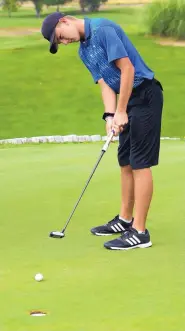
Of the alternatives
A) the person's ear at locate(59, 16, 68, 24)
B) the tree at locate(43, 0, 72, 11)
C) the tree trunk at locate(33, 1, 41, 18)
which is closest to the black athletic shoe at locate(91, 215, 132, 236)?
the person's ear at locate(59, 16, 68, 24)

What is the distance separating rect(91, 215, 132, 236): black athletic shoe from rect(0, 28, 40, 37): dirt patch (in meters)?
23.3

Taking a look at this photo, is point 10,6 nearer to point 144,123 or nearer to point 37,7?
point 37,7

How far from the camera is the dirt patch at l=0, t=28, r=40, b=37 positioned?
2972cm

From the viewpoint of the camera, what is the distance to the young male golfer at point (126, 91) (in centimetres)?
600

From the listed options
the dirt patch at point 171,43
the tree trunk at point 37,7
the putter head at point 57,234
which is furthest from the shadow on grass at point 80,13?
the putter head at point 57,234

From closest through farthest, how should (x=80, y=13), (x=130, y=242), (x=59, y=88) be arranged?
1. (x=130, y=242)
2. (x=59, y=88)
3. (x=80, y=13)

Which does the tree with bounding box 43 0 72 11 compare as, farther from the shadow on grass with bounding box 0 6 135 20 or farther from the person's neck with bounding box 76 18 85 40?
the person's neck with bounding box 76 18 85 40

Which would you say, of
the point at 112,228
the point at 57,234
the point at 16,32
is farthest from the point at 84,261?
the point at 16,32

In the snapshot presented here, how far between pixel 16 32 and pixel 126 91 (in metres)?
24.5

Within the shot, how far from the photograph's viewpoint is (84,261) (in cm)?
577

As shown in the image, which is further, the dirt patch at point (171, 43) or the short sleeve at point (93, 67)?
the dirt patch at point (171, 43)

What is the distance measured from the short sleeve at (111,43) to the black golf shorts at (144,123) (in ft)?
1.23

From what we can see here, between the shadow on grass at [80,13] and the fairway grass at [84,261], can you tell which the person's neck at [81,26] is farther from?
the shadow on grass at [80,13]

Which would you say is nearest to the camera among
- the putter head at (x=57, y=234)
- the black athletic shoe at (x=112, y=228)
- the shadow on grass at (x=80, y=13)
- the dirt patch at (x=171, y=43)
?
the putter head at (x=57, y=234)
